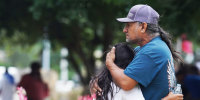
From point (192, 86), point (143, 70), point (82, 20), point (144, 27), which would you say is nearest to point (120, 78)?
point (143, 70)

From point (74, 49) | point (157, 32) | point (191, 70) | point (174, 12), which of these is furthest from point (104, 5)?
point (157, 32)

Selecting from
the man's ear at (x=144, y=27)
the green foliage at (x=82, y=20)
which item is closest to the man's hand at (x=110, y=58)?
the man's ear at (x=144, y=27)

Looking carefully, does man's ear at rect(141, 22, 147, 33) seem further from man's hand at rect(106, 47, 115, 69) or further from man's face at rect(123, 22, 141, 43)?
man's hand at rect(106, 47, 115, 69)

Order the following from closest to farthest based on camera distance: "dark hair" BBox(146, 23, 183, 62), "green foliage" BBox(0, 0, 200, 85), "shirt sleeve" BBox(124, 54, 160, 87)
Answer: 1. "shirt sleeve" BBox(124, 54, 160, 87)
2. "dark hair" BBox(146, 23, 183, 62)
3. "green foliage" BBox(0, 0, 200, 85)

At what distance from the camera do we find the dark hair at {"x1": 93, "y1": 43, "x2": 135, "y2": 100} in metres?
3.53

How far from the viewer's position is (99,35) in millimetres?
12055

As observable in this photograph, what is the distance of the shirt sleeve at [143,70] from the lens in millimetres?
3352

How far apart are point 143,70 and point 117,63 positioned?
0.84ft

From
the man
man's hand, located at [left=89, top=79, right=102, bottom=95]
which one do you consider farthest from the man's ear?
man's hand, located at [left=89, top=79, right=102, bottom=95]

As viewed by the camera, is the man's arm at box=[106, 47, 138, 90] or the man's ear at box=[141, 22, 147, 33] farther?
the man's ear at box=[141, 22, 147, 33]

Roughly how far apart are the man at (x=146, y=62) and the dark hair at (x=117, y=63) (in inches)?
1.7

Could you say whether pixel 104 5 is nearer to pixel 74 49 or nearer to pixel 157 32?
pixel 74 49

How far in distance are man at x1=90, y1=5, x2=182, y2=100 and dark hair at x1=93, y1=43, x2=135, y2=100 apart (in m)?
0.04

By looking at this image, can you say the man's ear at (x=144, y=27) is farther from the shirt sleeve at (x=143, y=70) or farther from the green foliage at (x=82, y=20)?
A: the green foliage at (x=82, y=20)
